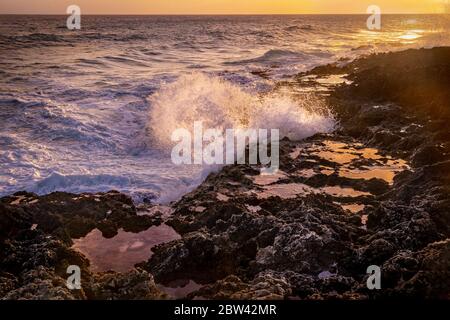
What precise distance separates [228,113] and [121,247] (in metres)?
6.70

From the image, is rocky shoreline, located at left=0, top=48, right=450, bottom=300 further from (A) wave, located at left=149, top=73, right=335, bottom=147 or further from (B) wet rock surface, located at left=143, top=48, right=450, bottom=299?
(A) wave, located at left=149, top=73, right=335, bottom=147

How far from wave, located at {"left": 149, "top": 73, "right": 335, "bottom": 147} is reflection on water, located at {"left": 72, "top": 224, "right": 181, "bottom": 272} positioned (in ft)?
13.6

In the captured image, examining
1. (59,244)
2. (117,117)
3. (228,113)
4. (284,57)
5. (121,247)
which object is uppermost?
(284,57)

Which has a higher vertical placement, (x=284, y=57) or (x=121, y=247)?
(x=284, y=57)

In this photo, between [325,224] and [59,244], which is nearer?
[59,244]

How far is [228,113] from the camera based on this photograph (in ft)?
36.8

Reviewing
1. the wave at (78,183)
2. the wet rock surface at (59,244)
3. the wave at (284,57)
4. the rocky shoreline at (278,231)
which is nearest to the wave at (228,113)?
the rocky shoreline at (278,231)

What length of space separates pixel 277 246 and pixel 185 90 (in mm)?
9720

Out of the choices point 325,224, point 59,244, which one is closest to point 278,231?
point 325,224

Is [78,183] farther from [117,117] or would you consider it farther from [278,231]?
[117,117]

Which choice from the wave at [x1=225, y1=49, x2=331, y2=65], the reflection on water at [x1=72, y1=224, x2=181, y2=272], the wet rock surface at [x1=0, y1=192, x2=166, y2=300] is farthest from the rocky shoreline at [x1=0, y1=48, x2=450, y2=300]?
the wave at [x1=225, y1=49, x2=331, y2=65]

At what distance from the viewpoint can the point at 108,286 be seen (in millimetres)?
3852
